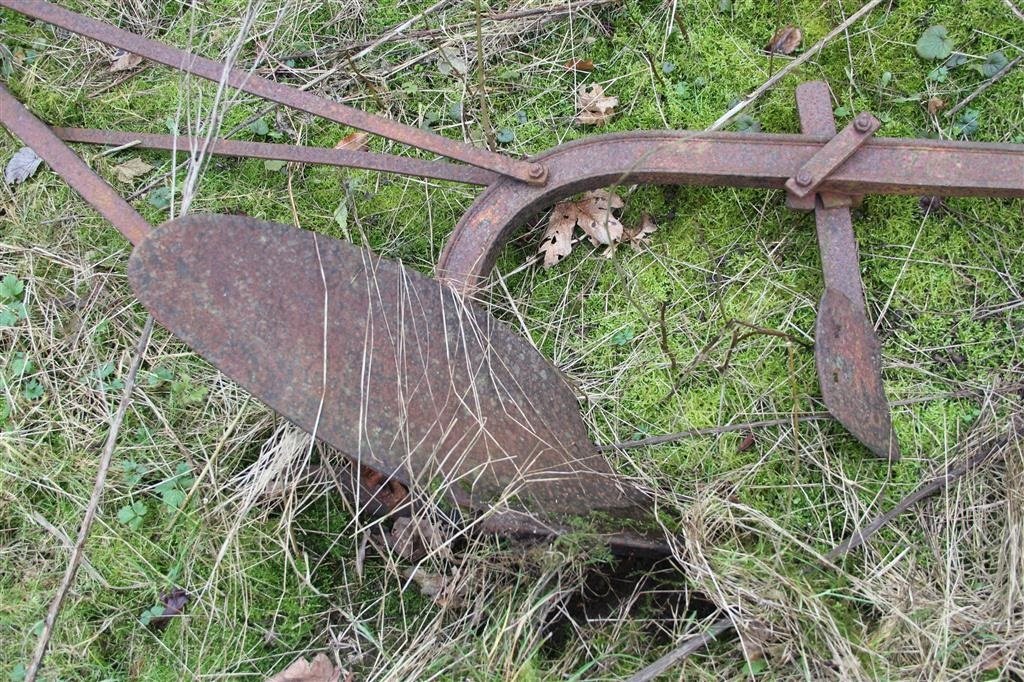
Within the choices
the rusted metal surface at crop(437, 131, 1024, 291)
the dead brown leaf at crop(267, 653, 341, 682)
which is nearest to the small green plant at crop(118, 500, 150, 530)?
the dead brown leaf at crop(267, 653, 341, 682)

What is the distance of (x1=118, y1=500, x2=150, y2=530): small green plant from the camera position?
8.41 feet

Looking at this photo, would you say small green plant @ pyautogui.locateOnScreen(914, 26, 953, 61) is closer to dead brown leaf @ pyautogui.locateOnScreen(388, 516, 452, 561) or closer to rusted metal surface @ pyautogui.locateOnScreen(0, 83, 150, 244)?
dead brown leaf @ pyautogui.locateOnScreen(388, 516, 452, 561)

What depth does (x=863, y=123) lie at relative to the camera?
230 cm

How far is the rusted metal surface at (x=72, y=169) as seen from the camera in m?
2.16

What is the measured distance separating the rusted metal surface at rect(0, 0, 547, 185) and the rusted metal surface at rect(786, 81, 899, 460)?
86 cm

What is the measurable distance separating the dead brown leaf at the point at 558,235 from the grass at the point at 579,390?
5cm

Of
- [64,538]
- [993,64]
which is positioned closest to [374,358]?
→ [64,538]

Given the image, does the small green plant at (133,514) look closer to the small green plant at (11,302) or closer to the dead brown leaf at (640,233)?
the small green plant at (11,302)

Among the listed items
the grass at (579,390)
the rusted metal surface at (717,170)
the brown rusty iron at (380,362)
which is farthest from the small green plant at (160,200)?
the rusted metal surface at (717,170)

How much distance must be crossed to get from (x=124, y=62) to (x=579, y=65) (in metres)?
1.63

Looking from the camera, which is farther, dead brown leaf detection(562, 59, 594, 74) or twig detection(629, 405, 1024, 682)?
dead brown leaf detection(562, 59, 594, 74)

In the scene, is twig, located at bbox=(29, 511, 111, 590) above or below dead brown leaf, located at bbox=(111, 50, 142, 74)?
below

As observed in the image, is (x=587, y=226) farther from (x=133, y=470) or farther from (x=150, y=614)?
(x=150, y=614)

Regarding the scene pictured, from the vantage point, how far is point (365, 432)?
2.09 metres
